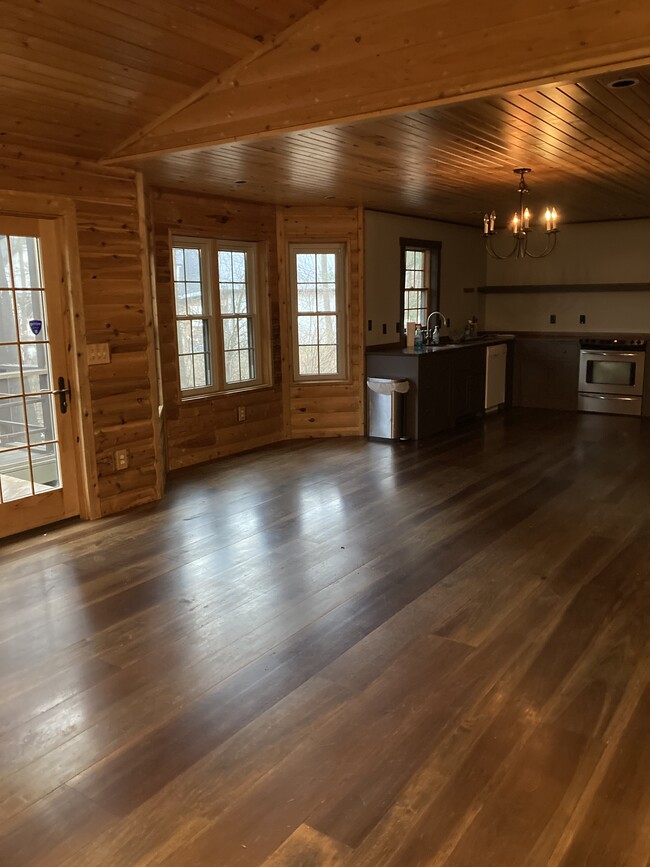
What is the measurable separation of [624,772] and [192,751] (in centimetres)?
142

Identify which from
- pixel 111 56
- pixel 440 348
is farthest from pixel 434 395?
pixel 111 56

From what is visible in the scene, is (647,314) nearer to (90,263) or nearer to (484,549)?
(484,549)

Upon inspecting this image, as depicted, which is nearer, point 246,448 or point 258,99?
point 258,99

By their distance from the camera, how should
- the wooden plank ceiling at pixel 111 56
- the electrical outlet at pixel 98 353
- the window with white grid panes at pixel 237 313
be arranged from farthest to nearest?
the window with white grid panes at pixel 237 313 → the electrical outlet at pixel 98 353 → the wooden plank ceiling at pixel 111 56

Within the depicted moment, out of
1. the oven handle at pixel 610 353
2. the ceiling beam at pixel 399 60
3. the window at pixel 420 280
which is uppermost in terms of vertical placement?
the ceiling beam at pixel 399 60

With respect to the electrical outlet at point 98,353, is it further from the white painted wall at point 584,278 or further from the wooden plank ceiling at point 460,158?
the white painted wall at point 584,278

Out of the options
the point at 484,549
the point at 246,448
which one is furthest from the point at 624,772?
the point at 246,448

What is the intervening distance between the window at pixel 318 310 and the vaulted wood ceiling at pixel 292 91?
7.07 ft

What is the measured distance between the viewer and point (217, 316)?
643 cm

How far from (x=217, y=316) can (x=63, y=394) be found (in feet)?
6.94

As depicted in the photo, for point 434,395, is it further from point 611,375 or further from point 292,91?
point 292,91

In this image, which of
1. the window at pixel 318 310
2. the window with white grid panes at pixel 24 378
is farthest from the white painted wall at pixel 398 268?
the window with white grid panes at pixel 24 378

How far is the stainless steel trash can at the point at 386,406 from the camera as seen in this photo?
7113mm

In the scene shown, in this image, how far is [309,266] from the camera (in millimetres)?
7188
